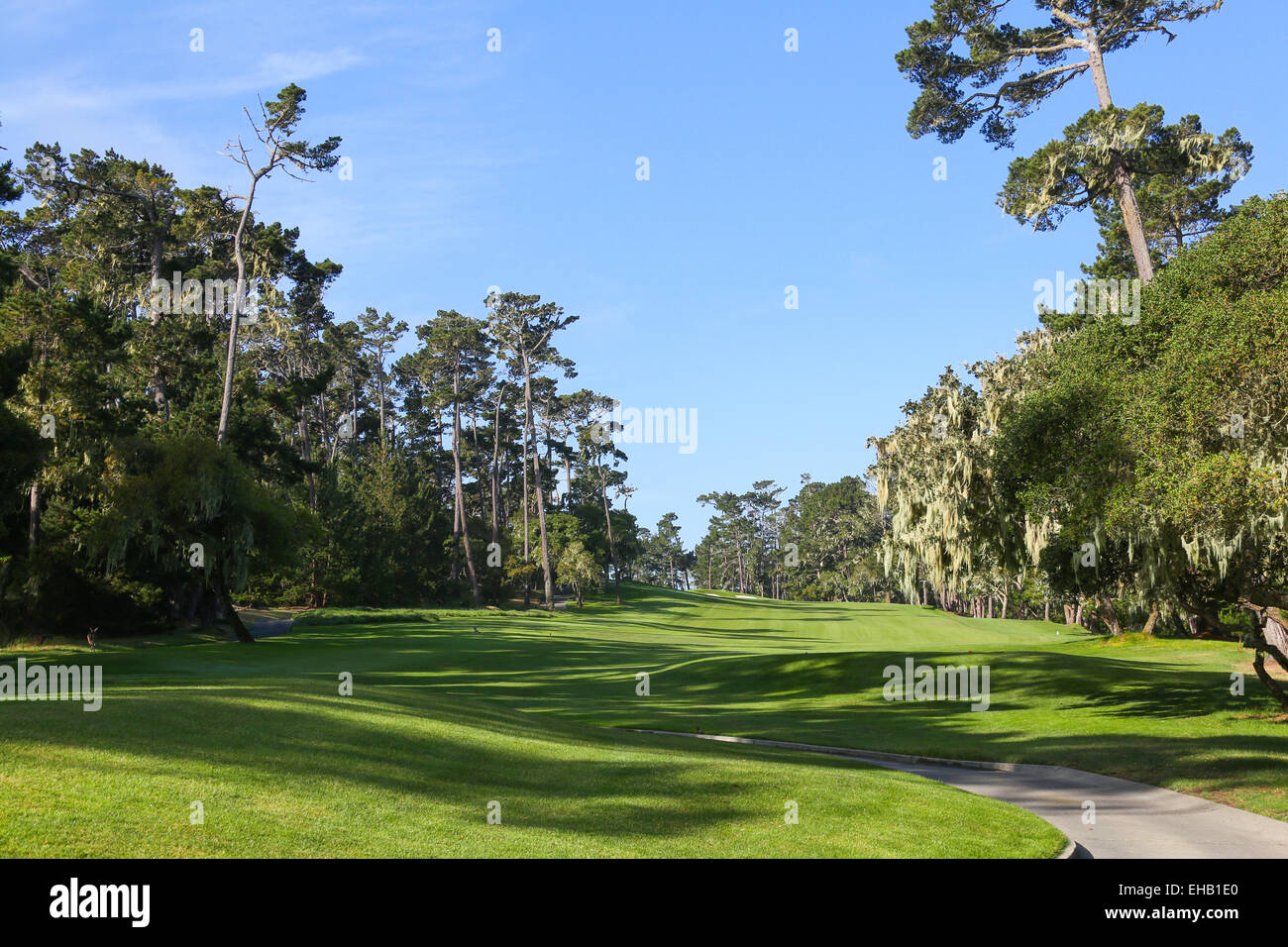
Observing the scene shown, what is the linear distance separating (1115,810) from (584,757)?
27.7 feet

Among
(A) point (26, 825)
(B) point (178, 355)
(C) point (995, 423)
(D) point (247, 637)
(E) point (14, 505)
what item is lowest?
(D) point (247, 637)

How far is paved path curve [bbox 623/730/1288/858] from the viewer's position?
38.3 ft

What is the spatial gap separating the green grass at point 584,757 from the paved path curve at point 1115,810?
789 millimetres

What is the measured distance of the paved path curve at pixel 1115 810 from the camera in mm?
11680

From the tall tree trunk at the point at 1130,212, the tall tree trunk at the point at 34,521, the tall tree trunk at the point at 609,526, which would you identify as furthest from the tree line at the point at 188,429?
the tall tree trunk at the point at 1130,212

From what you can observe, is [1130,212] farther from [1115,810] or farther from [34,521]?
[34,521]

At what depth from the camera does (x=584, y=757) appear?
1353cm

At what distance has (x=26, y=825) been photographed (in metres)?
7.14

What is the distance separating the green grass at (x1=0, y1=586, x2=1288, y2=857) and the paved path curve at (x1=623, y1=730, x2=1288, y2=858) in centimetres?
79

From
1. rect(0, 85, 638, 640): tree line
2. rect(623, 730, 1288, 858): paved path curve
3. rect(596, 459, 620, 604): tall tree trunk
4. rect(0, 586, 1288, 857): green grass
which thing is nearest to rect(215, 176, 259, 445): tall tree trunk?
rect(0, 85, 638, 640): tree line
